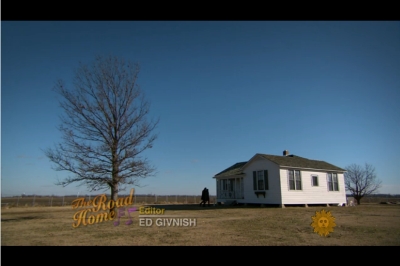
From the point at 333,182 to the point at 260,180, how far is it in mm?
7512

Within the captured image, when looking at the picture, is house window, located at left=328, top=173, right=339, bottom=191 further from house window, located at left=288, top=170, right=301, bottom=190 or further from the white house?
house window, located at left=288, top=170, right=301, bottom=190

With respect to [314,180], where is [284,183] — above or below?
below

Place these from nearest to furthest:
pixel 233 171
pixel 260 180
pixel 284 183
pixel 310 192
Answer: pixel 284 183 < pixel 310 192 < pixel 260 180 < pixel 233 171

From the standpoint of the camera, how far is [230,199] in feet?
85.7

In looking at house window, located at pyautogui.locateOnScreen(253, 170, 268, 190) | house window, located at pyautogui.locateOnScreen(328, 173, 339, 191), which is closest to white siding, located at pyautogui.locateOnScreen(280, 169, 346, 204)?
house window, located at pyautogui.locateOnScreen(328, 173, 339, 191)

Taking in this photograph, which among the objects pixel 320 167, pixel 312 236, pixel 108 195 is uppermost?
pixel 320 167

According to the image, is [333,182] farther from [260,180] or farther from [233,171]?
[233,171]

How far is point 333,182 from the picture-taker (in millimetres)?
24812

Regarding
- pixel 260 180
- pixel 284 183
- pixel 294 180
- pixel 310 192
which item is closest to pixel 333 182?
pixel 310 192

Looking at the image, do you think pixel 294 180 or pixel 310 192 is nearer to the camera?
pixel 294 180

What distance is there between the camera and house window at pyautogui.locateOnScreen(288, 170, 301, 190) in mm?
21620
